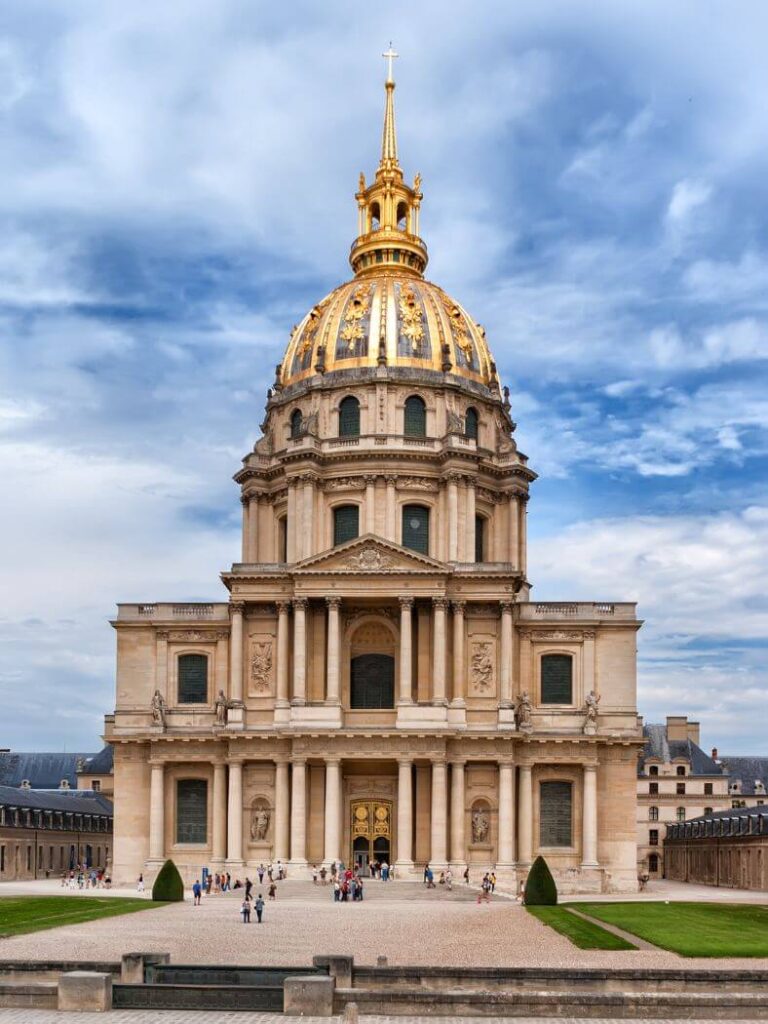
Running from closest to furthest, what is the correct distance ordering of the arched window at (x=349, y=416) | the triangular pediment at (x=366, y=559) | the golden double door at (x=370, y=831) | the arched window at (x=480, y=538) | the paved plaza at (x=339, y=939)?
the paved plaza at (x=339, y=939) < the triangular pediment at (x=366, y=559) < the golden double door at (x=370, y=831) < the arched window at (x=349, y=416) < the arched window at (x=480, y=538)

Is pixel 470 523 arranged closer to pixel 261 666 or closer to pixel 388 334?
pixel 388 334

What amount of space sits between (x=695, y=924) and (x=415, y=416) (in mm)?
49290

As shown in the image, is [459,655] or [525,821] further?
[459,655]

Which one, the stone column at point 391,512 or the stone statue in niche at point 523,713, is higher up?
the stone column at point 391,512

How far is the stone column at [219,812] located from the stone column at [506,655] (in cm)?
1621

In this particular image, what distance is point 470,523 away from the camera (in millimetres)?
89500

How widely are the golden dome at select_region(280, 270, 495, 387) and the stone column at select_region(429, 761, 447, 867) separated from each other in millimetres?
28118

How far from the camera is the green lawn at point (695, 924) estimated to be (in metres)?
38.5

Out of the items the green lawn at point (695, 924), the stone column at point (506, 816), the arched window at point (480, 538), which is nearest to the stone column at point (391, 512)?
the arched window at point (480, 538)

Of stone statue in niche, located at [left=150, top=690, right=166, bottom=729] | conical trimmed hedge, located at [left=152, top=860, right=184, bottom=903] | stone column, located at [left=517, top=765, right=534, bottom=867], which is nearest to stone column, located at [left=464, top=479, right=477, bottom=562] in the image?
stone column, located at [left=517, top=765, right=534, bottom=867]

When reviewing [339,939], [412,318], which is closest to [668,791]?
[412,318]

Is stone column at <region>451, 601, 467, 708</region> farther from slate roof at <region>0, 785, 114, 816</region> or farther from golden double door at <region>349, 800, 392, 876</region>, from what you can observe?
slate roof at <region>0, 785, 114, 816</region>

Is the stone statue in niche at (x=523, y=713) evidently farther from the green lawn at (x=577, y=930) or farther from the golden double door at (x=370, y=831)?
the green lawn at (x=577, y=930)

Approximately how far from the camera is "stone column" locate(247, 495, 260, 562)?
93562 mm
